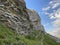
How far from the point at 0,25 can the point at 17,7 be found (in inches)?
1448

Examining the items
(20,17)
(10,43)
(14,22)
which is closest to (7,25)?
(14,22)

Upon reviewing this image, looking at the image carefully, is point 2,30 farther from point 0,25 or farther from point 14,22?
point 14,22

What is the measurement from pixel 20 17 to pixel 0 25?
30.1 meters

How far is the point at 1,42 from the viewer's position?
11594 centimetres

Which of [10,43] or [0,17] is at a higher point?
[0,17]

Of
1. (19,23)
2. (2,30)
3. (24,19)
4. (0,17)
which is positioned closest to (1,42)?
(2,30)

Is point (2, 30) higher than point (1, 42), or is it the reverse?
point (2, 30)

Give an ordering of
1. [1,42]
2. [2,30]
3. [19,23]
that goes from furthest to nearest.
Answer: [19,23] → [2,30] → [1,42]

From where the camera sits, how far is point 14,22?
178125 millimetres

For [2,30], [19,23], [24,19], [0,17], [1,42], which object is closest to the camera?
[1,42]

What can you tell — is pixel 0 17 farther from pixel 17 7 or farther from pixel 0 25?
pixel 17 7

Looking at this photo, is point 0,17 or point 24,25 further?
point 24,25

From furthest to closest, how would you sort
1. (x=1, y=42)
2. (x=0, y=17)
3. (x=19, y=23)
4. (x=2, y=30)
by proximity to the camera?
1. (x=19, y=23)
2. (x=0, y=17)
3. (x=2, y=30)
4. (x=1, y=42)

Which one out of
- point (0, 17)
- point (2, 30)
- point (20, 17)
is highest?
point (20, 17)
